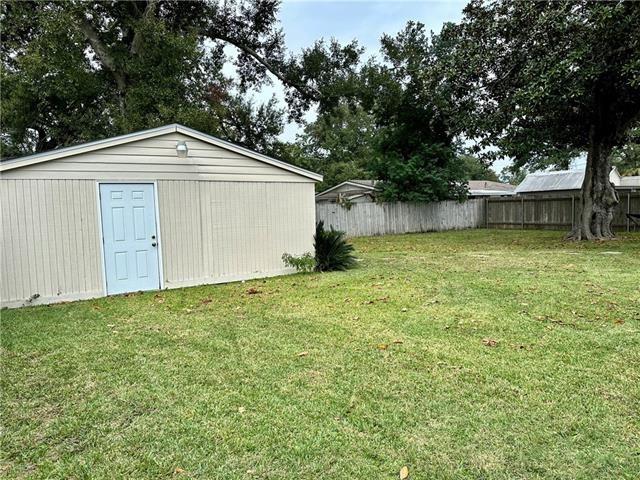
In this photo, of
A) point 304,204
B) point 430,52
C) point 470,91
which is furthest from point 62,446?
point 430,52

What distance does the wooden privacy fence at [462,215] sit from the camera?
16766mm

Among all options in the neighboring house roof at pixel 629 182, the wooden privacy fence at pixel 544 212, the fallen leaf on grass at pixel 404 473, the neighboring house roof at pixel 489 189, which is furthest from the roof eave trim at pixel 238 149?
the neighboring house roof at pixel 629 182

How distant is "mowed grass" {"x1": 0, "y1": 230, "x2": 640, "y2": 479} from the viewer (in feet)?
7.47

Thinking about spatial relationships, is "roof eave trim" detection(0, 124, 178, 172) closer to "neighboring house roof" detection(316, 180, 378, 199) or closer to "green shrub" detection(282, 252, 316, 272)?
"green shrub" detection(282, 252, 316, 272)

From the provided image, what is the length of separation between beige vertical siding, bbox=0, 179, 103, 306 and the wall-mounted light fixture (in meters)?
1.45

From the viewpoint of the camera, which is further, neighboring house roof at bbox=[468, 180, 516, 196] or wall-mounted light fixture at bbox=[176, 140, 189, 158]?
neighboring house roof at bbox=[468, 180, 516, 196]

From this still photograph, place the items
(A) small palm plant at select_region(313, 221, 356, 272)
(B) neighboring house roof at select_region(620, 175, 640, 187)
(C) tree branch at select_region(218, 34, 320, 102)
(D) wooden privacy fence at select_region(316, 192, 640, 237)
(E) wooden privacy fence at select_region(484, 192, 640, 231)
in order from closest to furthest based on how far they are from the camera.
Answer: (A) small palm plant at select_region(313, 221, 356, 272)
(E) wooden privacy fence at select_region(484, 192, 640, 231)
(D) wooden privacy fence at select_region(316, 192, 640, 237)
(C) tree branch at select_region(218, 34, 320, 102)
(B) neighboring house roof at select_region(620, 175, 640, 187)

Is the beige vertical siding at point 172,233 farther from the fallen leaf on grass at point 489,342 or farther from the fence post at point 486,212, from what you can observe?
the fence post at point 486,212

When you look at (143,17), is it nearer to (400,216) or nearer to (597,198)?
(400,216)

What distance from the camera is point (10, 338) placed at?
4.47 meters

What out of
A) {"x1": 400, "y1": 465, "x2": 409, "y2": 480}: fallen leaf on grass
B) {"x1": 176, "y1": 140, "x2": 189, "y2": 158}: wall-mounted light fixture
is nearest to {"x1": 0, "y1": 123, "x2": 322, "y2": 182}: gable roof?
{"x1": 176, "y1": 140, "x2": 189, "y2": 158}: wall-mounted light fixture

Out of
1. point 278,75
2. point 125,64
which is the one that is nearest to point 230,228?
point 125,64

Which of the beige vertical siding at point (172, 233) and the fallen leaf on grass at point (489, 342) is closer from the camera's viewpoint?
the fallen leaf on grass at point (489, 342)

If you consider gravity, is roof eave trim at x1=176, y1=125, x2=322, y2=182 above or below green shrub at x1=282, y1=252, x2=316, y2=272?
above
